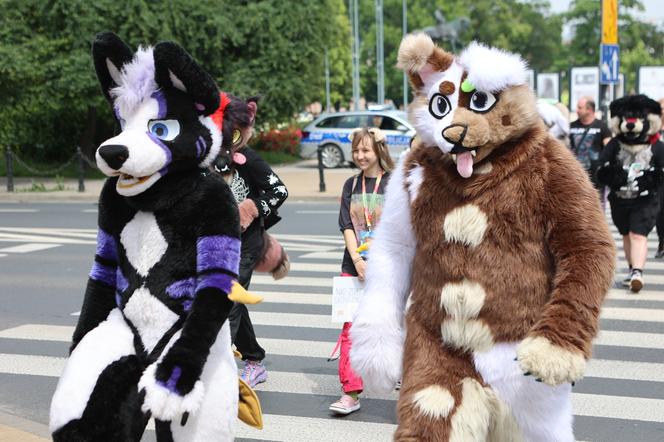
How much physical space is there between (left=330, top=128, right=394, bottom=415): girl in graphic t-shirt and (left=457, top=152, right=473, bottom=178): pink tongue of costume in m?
2.24

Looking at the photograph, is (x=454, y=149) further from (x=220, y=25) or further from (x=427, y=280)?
(x=220, y=25)

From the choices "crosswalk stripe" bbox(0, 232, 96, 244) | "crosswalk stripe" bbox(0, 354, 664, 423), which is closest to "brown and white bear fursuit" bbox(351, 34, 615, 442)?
"crosswalk stripe" bbox(0, 354, 664, 423)

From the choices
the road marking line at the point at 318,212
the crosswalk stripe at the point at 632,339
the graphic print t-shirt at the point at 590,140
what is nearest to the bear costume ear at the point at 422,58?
the crosswalk stripe at the point at 632,339

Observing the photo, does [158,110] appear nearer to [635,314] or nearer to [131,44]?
[635,314]

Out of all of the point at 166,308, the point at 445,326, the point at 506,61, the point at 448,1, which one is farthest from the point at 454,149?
the point at 448,1

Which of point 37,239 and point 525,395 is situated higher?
point 525,395

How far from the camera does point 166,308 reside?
11.4 ft

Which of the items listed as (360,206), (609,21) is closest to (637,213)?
A: (360,206)

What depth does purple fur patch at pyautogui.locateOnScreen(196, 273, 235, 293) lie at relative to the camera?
342cm

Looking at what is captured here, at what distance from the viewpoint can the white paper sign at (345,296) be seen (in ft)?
17.6

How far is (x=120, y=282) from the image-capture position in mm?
3619

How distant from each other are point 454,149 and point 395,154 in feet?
67.9

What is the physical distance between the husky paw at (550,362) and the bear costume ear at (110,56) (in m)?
1.86

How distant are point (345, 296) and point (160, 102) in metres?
2.18
